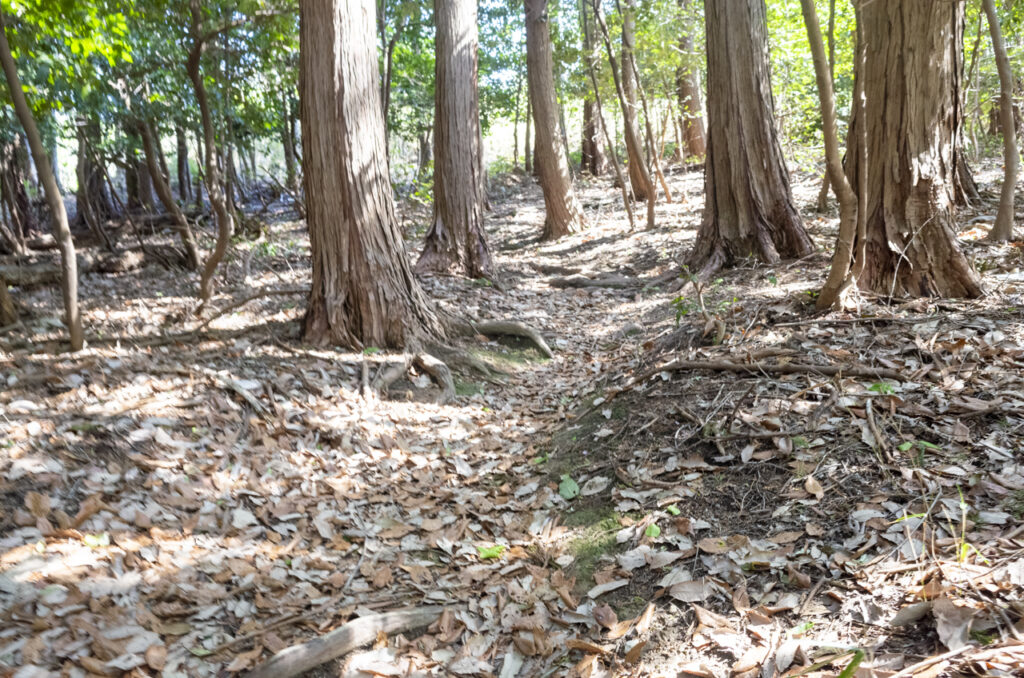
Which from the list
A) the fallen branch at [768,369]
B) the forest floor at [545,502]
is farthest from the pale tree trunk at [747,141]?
the fallen branch at [768,369]

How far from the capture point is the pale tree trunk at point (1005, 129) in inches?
198

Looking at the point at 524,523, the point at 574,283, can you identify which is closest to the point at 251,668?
the point at 524,523

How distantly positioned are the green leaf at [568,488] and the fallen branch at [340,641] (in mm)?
1012

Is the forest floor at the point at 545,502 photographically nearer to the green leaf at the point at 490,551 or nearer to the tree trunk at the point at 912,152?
the green leaf at the point at 490,551

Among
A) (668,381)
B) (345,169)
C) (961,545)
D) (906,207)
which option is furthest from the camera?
(345,169)

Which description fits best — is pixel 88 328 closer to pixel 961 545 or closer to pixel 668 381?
pixel 668 381

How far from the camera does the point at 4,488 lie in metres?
3.16

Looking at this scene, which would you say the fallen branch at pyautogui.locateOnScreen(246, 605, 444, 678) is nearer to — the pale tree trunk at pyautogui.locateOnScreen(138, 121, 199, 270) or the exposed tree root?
the exposed tree root

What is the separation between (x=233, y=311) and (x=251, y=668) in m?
4.72

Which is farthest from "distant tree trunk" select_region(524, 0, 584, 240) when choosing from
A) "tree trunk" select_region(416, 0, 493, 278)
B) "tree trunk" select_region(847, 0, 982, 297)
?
"tree trunk" select_region(847, 0, 982, 297)

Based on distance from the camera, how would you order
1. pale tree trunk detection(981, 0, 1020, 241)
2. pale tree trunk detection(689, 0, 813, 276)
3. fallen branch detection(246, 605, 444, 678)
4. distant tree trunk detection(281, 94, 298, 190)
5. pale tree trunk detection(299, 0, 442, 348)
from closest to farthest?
fallen branch detection(246, 605, 444, 678) → pale tree trunk detection(981, 0, 1020, 241) → pale tree trunk detection(299, 0, 442, 348) → pale tree trunk detection(689, 0, 813, 276) → distant tree trunk detection(281, 94, 298, 190)

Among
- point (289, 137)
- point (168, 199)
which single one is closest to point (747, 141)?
point (168, 199)

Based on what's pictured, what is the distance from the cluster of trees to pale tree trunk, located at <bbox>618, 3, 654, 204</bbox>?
8 centimetres

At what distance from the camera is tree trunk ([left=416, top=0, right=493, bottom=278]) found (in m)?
8.47
